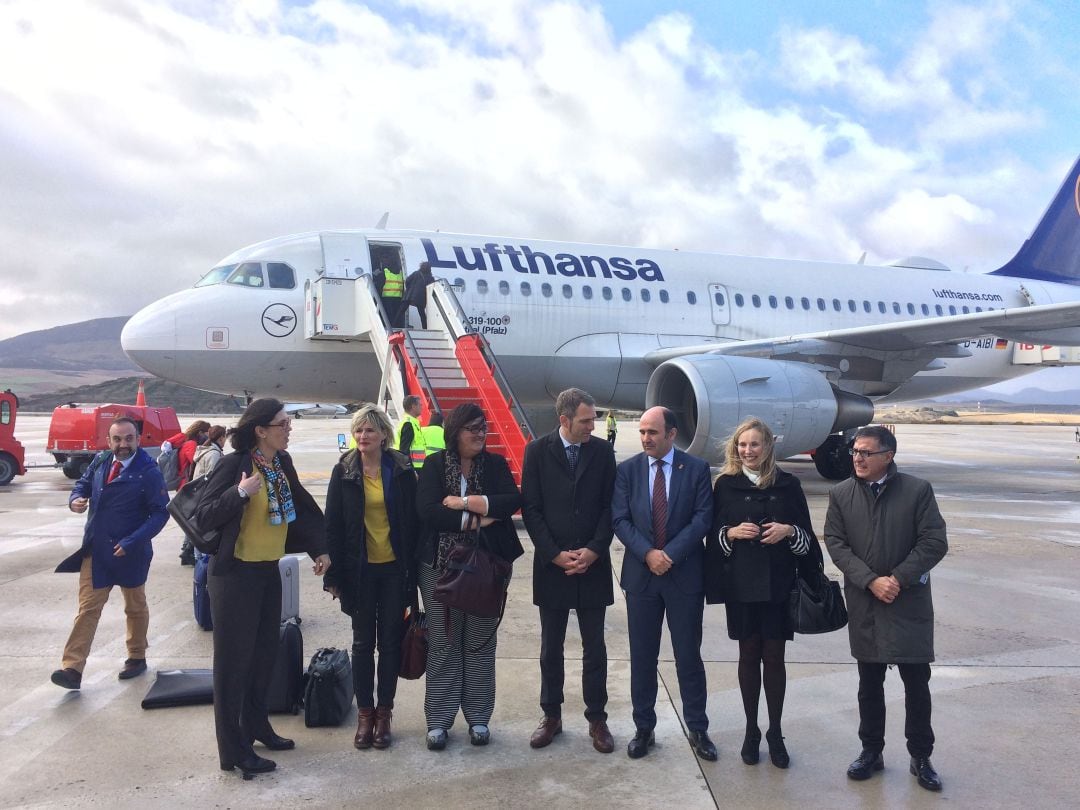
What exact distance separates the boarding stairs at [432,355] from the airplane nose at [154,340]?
6.25 feet

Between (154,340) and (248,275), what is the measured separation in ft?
5.24

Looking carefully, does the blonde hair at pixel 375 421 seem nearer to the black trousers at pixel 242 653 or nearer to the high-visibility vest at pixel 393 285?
the black trousers at pixel 242 653

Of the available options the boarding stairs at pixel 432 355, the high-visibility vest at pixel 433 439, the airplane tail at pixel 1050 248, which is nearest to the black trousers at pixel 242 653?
the high-visibility vest at pixel 433 439

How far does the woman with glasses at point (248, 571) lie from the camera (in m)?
3.57

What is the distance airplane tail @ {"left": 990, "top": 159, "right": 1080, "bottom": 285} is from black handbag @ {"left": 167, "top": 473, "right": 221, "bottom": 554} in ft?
66.2

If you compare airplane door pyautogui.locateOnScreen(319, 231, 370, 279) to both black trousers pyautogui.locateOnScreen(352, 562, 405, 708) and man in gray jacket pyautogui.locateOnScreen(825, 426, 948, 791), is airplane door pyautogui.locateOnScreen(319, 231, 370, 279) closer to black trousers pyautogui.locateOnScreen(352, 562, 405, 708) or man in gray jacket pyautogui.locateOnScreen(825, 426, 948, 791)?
black trousers pyautogui.locateOnScreen(352, 562, 405, 708)

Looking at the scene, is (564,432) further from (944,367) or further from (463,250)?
(944,367)

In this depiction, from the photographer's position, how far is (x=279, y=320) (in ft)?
40.3

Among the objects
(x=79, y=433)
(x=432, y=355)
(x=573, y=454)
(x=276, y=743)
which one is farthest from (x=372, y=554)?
(x=79, y=433)

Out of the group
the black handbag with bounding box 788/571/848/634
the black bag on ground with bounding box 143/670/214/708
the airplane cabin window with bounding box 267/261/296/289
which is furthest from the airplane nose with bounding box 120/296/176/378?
the black handbag with bounding box 788/571/848/634

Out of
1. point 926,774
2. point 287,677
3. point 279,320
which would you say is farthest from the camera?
point 279,320

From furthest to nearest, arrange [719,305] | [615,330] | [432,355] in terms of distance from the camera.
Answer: [719,305], [615,330], [432,355]

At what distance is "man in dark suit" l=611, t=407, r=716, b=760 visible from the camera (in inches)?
150

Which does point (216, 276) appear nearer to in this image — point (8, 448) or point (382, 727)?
point (8, 448)
